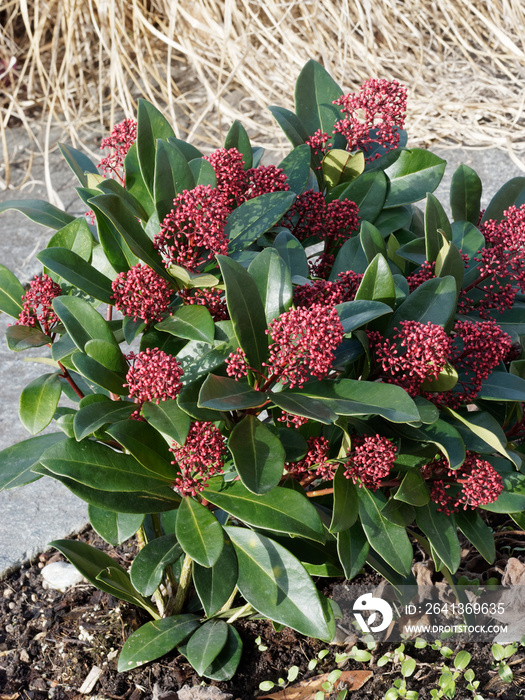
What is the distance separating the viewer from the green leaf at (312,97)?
1894 millimetres

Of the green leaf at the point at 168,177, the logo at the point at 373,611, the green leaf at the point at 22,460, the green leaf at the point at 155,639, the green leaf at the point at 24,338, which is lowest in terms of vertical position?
the logo at the point at 373,611

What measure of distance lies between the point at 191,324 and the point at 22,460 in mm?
547

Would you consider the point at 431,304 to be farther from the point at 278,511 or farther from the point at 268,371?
the point at 278,511

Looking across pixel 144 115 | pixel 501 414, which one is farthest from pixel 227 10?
pixel 501 414

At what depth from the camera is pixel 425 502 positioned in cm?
142

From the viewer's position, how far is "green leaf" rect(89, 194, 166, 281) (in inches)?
50.4

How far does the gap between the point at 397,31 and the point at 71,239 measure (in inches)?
179

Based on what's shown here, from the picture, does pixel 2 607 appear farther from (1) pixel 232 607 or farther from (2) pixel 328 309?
(2) pixel 328 309

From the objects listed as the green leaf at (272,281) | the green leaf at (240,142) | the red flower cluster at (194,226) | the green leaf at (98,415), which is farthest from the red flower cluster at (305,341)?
the green leaf at (240,142)

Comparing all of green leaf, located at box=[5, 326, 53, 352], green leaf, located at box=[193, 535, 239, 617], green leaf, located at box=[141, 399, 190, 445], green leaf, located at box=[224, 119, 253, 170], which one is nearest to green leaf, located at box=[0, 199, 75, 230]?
green leaf, located at box=[5, 326, 53, 352]

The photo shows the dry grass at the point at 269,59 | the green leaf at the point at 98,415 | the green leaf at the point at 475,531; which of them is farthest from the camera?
the dry grass at the point at 269,59

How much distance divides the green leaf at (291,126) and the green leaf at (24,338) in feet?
2.48

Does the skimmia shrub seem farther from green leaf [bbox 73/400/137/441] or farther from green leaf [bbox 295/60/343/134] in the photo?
green leaf [bbox 295/60/343/134]

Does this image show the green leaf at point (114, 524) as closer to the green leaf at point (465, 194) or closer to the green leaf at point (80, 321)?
the green leaf at point (80, 321)
